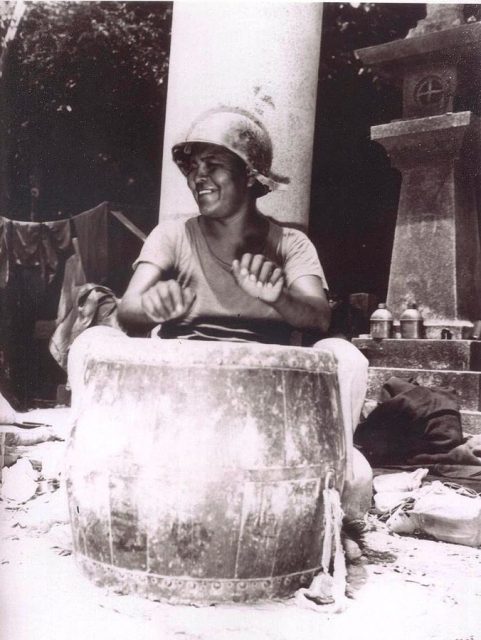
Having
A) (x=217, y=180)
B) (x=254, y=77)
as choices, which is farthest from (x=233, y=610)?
(x=254, y=77)

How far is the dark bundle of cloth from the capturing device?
4.18 metres

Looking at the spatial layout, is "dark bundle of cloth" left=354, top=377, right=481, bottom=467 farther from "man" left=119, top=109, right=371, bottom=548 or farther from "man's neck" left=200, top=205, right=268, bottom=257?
"man's neck" left=200, top=205, right=268, bottom=257

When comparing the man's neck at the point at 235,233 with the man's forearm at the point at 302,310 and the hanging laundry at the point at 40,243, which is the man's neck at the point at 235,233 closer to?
the man's forearm at the point at 302,310

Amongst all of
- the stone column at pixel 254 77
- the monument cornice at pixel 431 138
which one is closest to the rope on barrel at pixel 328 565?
the stone column at pixel 254 77

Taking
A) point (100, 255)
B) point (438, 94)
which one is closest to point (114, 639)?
point (100, 255)

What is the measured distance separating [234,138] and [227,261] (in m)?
0.48

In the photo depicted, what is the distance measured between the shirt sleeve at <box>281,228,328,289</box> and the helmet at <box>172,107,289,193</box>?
25 centimetres

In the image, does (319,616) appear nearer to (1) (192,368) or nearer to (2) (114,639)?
(2) (114,639)

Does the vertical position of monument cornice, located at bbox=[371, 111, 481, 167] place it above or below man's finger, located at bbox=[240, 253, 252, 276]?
above

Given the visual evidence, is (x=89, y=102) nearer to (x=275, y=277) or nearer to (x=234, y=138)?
(x=234, y=138)

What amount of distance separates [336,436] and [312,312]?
59 centimetres

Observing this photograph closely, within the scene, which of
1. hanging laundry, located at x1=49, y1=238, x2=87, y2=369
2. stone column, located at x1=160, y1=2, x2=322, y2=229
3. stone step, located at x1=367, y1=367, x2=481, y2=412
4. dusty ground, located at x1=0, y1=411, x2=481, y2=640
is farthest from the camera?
stone step, located at x1=367, y1=367, x2=481, y2=412

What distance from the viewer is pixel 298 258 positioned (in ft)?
8.95

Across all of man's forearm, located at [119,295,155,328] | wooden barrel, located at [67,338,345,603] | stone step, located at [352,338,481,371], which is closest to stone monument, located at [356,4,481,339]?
stone step, located at [352,338,481,371]
